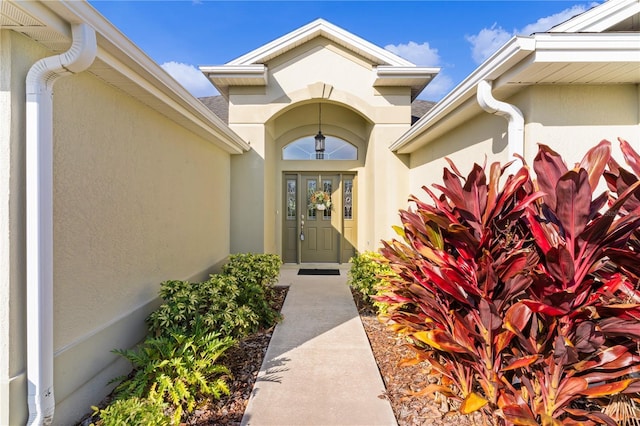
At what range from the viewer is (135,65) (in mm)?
2717

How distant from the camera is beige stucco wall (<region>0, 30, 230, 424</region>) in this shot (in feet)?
6.50

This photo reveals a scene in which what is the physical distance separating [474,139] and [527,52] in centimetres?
150

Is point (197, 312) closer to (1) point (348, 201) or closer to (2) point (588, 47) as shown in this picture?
(2) point (588, 47)

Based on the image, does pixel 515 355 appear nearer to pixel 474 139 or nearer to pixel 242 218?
pixel 474 139

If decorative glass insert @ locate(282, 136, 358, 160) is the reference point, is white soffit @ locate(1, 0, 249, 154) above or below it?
below

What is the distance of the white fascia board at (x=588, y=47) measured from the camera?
259 cm

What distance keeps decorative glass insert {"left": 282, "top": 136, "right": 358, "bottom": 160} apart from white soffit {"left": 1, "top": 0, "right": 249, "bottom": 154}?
154 inches

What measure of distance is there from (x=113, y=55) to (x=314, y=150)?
6014mm

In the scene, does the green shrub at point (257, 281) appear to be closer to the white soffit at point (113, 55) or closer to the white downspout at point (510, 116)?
the white soffit at point (113, 55)

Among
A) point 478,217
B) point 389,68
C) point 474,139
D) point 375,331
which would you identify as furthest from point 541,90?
point 389,68

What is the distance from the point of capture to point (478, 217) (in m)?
2.25

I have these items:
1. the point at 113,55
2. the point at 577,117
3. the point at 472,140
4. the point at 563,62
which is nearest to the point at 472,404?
the point at 563,62

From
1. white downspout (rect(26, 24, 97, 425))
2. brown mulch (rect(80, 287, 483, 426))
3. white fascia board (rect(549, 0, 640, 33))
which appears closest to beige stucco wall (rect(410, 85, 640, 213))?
white fascia board (rect(549, 0, 640, 33))

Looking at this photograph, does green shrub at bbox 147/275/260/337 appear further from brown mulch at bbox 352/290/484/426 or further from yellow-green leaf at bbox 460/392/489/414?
yellow-green leaf at bbox 460/392/489/414
